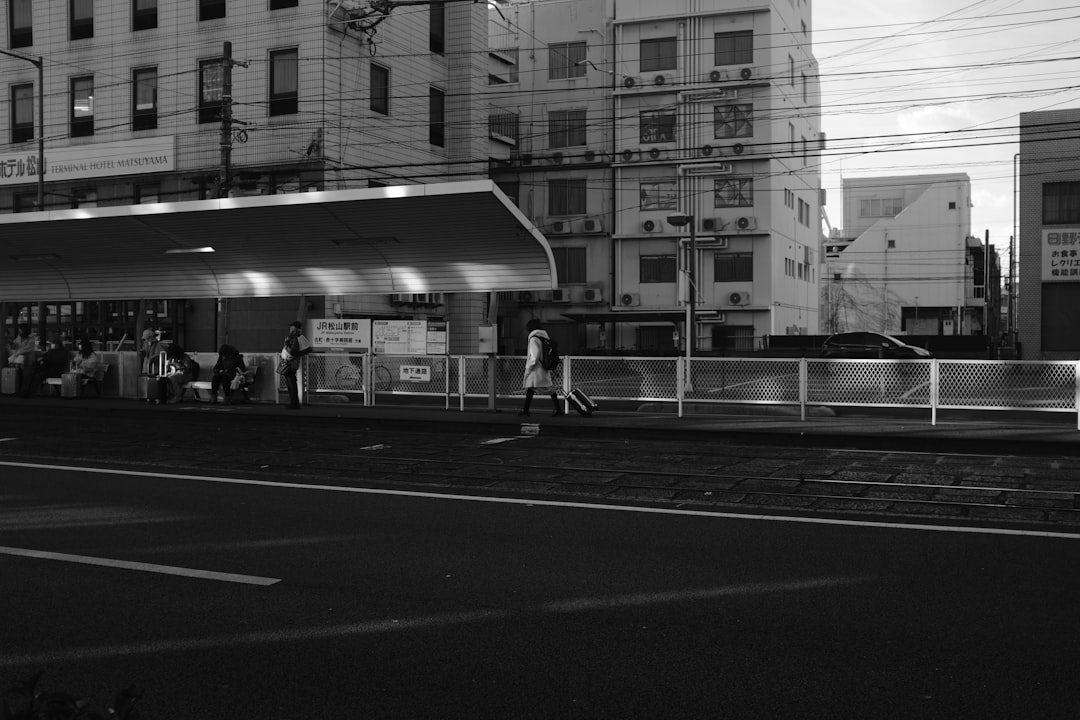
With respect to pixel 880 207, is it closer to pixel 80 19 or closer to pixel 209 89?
pixel 209 89

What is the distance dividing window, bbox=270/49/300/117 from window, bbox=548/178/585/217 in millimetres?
20476

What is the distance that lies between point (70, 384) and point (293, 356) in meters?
7.20

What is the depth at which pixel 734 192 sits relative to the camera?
49.5 meters

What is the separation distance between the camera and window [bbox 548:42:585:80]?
5272cm

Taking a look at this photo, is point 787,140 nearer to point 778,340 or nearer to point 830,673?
point 778,340

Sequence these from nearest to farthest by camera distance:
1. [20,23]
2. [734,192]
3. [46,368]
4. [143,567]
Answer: [143,567]
[46,368]
[20,23]
[734,192]

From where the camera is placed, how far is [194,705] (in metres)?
4.51

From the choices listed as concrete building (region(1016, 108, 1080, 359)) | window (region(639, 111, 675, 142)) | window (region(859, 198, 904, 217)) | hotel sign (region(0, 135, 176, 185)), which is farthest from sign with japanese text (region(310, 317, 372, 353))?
window (region(859, 198, 904, 217))

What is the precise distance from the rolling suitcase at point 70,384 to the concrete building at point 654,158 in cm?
2687

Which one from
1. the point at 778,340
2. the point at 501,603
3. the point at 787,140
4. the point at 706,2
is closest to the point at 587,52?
the point at 706,2

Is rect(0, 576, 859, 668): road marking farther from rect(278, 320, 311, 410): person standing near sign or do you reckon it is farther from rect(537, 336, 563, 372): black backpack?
rect(278, 320, 311, 410): person standing near sign

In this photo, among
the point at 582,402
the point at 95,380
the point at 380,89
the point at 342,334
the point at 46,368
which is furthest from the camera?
the point at 380,89

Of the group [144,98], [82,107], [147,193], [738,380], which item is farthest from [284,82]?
[738,380]

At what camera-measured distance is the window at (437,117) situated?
38.8m
